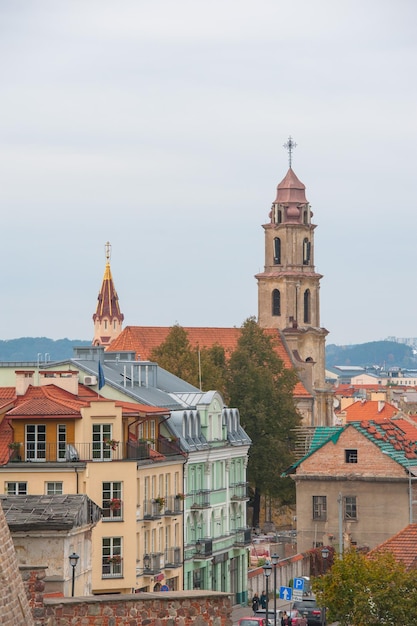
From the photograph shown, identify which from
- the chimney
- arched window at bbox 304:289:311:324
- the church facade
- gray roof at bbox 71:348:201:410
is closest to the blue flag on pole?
gray roof at bbox 71:348:201:410

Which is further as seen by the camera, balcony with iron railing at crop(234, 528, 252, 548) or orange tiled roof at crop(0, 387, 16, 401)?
balcony with iron railing at crop(234, 528, 252, 548)

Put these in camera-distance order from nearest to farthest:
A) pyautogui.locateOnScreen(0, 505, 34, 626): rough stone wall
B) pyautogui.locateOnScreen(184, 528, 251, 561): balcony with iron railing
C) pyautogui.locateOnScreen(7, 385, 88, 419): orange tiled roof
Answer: pyautogui.locateOnScreen(0, 505, 34, 626): rough stone wall
pyautogui.locateOnScreen(7, 385, 88, 419): orange tiled roof
pyautogui.locateOnScreen(184, 528, 251, 561): balcony with iron railing

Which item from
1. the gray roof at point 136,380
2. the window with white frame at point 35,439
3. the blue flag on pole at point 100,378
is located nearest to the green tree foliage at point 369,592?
the window with white frame at point 35,439

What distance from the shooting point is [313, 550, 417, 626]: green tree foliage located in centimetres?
4706

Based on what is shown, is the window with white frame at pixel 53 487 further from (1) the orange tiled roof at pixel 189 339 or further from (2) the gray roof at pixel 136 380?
(1) the orange tiled roof at pixel 189 339

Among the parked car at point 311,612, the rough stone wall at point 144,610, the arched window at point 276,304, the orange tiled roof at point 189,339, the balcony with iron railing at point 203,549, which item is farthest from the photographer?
the arched window at point 276,304

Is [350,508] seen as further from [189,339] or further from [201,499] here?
[189,339]

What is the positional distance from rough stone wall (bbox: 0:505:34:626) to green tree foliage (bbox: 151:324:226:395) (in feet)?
279

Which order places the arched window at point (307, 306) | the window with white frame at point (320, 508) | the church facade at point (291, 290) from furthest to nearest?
the arched window at point (307, 306) < the church facade at point (291, 290) < the window with white frame at point (320, 508)

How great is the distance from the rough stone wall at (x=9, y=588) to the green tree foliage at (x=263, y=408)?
8785 centimetres

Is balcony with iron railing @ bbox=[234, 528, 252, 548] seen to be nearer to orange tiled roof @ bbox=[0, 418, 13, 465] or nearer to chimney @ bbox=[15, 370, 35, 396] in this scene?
chimney @ bbox=[15, 370, 35, 396]

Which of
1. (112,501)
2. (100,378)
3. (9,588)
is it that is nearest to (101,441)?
(112,501)

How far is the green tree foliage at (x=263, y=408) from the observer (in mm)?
107000

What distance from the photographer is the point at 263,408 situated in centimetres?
11069
